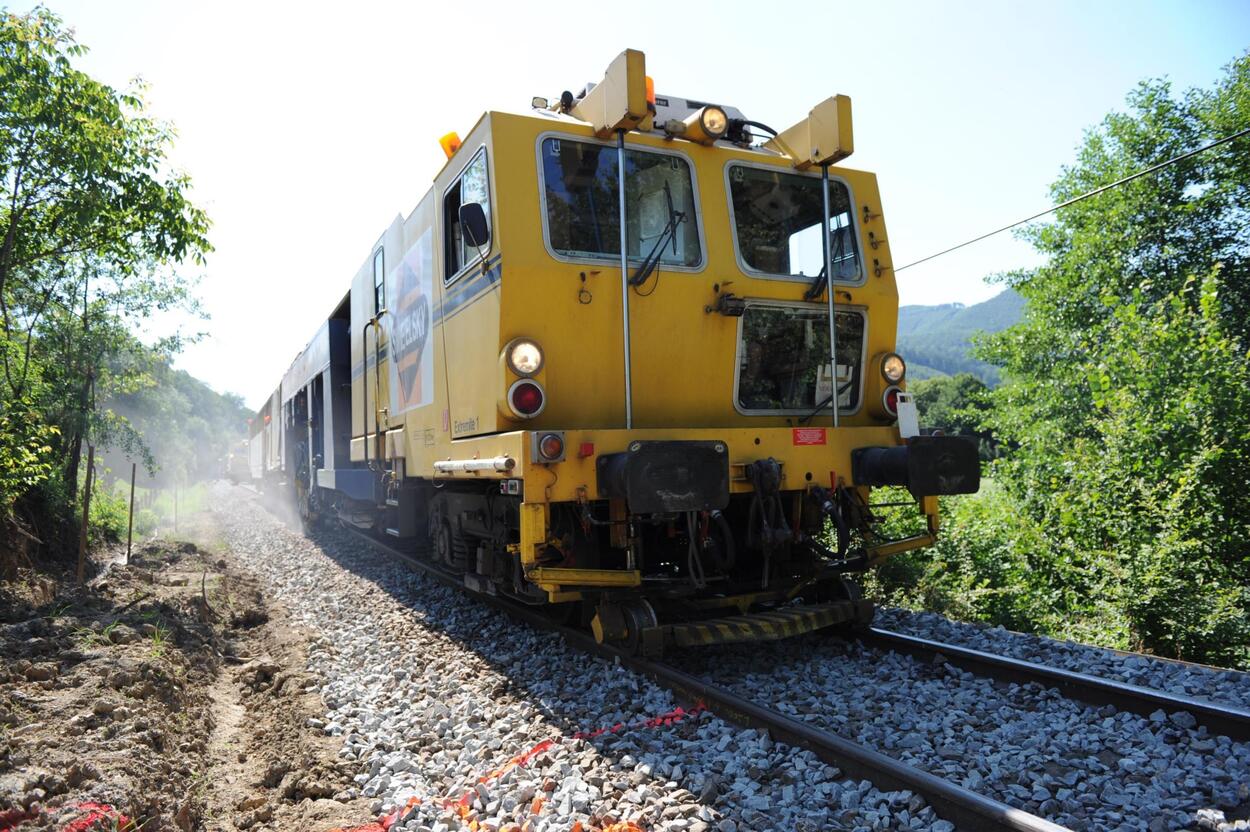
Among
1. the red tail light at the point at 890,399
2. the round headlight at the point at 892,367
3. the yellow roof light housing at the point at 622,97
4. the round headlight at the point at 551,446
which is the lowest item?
the round headlight at the point at 551,446

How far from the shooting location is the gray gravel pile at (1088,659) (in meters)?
3.97

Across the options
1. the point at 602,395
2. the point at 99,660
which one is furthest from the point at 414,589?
the point at 602,395

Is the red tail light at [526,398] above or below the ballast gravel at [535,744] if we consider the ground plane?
above

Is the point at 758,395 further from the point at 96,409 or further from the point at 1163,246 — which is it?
the point at 1163,246

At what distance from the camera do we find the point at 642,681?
4.39m

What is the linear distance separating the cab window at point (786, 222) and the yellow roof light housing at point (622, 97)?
0.98 metres

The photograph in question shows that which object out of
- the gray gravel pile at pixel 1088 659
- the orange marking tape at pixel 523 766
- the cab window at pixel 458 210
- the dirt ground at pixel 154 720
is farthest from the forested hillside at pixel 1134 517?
the dirt ground at pixel 154 720

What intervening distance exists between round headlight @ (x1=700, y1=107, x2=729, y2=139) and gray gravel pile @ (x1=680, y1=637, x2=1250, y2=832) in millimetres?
3474

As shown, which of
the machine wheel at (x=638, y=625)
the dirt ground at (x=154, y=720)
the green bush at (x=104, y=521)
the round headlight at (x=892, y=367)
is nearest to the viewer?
the dirt ground at (x=154, y=720)

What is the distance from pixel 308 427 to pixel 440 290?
9.03 meters

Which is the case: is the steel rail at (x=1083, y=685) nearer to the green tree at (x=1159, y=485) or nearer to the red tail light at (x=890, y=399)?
the red tail light at (x=890, y=399)

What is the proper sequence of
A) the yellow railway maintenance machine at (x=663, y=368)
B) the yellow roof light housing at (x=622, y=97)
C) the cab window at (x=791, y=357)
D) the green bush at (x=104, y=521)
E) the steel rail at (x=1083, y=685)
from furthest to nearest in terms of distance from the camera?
1. the green bush at (x=104, y=521)
2. the cab window at (x=791, y=357)
3. the yellow roof light housing at (x=622, y=97)
4. the yellow railway maintenance machine at (x=663, y=368)
5. the steel rail at (x=1083, y=685)

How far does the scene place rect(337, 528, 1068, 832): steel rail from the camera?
2592 millimetres

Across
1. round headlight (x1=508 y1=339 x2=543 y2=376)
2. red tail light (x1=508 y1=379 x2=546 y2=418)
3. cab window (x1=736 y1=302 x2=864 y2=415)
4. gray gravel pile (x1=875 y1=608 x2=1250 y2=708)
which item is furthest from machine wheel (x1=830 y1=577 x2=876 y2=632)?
round headlight (x1=508 y1=339 x2=543 y2=376)
